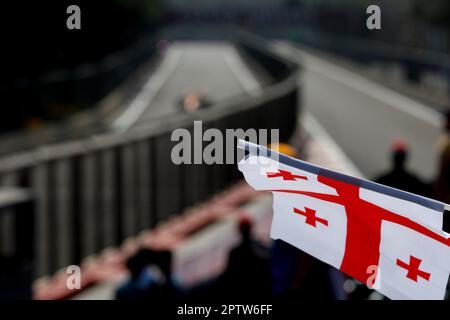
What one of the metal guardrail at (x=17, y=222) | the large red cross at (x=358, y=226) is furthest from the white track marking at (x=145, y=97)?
the large red cross at (x=358, y=226)

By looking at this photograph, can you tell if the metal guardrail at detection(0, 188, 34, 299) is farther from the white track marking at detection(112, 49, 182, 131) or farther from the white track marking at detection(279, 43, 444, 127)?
the white track marking at detection(112, 49, 182, 131)

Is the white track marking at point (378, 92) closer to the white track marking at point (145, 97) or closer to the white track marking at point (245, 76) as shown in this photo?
the white track marking at point (245, 76)

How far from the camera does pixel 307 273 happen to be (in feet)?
19.2

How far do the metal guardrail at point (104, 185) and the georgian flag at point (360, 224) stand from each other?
5.53 metres

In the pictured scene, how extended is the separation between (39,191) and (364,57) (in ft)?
175

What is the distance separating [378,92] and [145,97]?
9.02m

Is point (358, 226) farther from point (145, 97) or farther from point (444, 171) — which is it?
point (145, 97)

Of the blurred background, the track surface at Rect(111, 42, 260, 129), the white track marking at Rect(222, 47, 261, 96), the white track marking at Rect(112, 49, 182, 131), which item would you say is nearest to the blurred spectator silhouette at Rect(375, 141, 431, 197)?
the blurred background

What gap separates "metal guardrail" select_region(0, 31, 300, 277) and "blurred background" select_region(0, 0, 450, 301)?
0.07ft

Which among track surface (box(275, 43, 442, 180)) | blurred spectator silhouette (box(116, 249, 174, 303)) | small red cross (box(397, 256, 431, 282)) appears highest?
small red cross (box(397, 256, 431, 282))

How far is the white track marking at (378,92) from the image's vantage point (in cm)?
3202

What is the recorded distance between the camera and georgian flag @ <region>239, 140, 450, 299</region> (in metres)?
3.29

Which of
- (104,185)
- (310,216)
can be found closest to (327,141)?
(104,185)

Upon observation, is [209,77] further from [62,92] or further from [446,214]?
[446,214]
